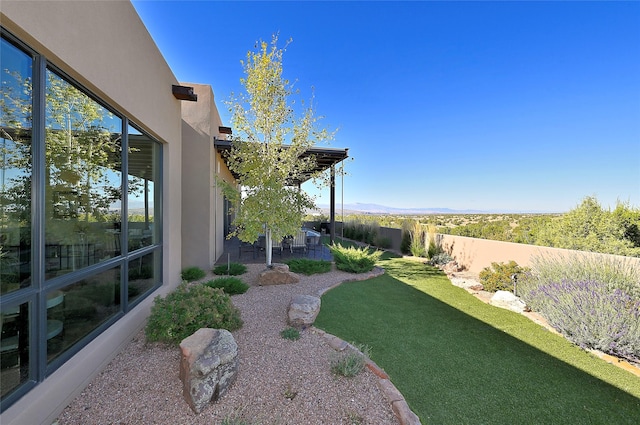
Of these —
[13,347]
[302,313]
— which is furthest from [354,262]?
[13,347]

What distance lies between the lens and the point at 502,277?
18.5 feet

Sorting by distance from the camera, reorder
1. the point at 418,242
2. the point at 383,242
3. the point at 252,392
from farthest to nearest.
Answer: the point at 383,242
the point at 418,242
the point at 252,392

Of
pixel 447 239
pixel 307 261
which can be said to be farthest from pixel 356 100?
pixel 307 261

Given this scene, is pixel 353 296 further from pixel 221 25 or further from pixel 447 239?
pixel 221 25

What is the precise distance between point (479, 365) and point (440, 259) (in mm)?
5596

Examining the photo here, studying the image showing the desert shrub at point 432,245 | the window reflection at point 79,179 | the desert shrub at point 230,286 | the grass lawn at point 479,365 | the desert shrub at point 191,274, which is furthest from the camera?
the desert shrub at point 432,245

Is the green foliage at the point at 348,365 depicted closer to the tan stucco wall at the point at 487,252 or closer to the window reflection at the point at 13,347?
the window reflection at the point at 13,347

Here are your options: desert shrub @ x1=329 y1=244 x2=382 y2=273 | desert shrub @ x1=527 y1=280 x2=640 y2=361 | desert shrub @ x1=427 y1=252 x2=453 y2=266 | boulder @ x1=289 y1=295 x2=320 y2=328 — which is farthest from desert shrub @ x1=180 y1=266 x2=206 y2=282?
desert shrub @ x1=427 y1=252 x2=453 y2=266

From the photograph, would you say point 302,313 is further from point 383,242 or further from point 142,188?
point 383,242

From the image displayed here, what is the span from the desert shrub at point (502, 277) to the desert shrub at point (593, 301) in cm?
97

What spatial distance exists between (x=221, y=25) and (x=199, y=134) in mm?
3332

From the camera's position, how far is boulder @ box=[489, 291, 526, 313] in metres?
4.73

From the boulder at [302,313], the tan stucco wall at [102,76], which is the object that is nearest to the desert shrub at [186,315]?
the tan stucco wall at [102,76]

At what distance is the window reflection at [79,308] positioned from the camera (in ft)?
6.92
